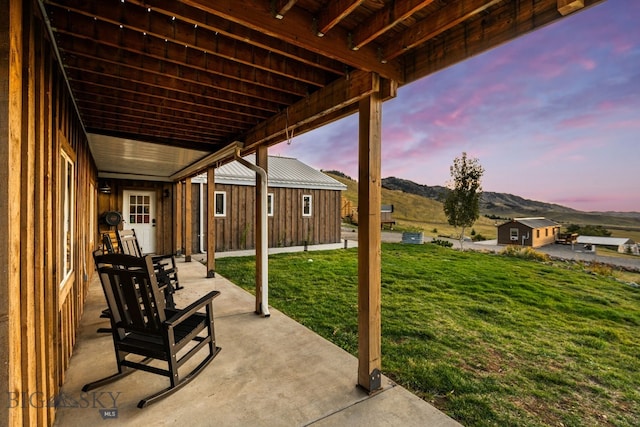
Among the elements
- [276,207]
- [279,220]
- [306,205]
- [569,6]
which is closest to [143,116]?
[569,6]

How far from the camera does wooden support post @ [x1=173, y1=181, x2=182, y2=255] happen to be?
8344 millimetres

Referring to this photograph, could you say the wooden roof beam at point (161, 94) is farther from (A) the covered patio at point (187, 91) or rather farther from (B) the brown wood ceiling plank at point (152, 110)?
(B) the brown wood ceiling plank at point (152, 110)

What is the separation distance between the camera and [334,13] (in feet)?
5.34

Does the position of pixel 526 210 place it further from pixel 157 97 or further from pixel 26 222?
pixel 26 222

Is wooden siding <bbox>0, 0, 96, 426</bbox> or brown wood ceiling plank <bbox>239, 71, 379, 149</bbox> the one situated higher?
brown wood ceiling plank <bbox>239, 71, 379, 149</bbox>

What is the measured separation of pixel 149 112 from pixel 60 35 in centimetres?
136

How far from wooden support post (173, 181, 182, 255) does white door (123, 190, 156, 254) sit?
56cm

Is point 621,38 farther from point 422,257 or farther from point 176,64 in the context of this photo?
point 176,64

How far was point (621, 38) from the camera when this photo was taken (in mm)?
4699

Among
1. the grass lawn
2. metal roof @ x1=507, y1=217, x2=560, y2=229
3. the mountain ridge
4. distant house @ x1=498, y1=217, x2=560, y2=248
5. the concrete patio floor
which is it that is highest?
the mountain ridge

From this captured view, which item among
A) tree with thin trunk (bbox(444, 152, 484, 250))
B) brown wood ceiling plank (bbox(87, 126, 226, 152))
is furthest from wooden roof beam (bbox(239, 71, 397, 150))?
tree with thin trunk (bbox(444, 152, 484, 250))

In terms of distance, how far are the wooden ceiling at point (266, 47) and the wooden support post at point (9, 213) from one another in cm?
68

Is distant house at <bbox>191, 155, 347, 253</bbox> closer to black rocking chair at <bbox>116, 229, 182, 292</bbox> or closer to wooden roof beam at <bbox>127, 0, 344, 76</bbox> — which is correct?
black rocking chair at <bbox>116, 229, 182, 292</bbox>

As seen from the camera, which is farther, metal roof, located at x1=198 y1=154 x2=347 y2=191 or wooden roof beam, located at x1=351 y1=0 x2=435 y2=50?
metal roof, located at x1=198 y1=154 x2=347 y2=191
